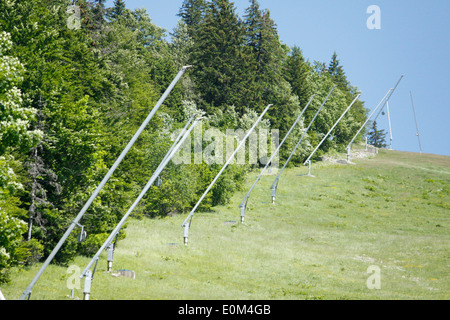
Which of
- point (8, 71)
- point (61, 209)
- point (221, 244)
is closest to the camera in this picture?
point (8, 71)

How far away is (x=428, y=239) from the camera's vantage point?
52.0 m

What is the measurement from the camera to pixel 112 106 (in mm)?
55969

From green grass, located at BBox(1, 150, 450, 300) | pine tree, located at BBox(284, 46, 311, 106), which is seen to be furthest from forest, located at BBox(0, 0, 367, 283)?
green grass, located at BBox(1, 150, 450, 300)

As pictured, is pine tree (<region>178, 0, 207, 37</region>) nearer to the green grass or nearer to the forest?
the forest

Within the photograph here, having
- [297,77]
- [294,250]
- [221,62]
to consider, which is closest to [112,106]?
[294,250]

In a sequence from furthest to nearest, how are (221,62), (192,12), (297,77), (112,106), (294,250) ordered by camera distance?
(192,12) → (297,77) → (221,62) → (112,106) → (294,250)

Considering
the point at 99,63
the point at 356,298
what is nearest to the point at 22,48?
the point at 99,63

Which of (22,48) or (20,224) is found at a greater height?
(22,48)

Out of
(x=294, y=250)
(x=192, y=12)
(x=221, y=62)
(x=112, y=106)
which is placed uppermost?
(x=192, y=12)

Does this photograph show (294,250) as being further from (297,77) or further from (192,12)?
(192,12)

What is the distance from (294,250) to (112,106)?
Answer: 82.9 ft

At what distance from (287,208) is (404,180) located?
32351mm
